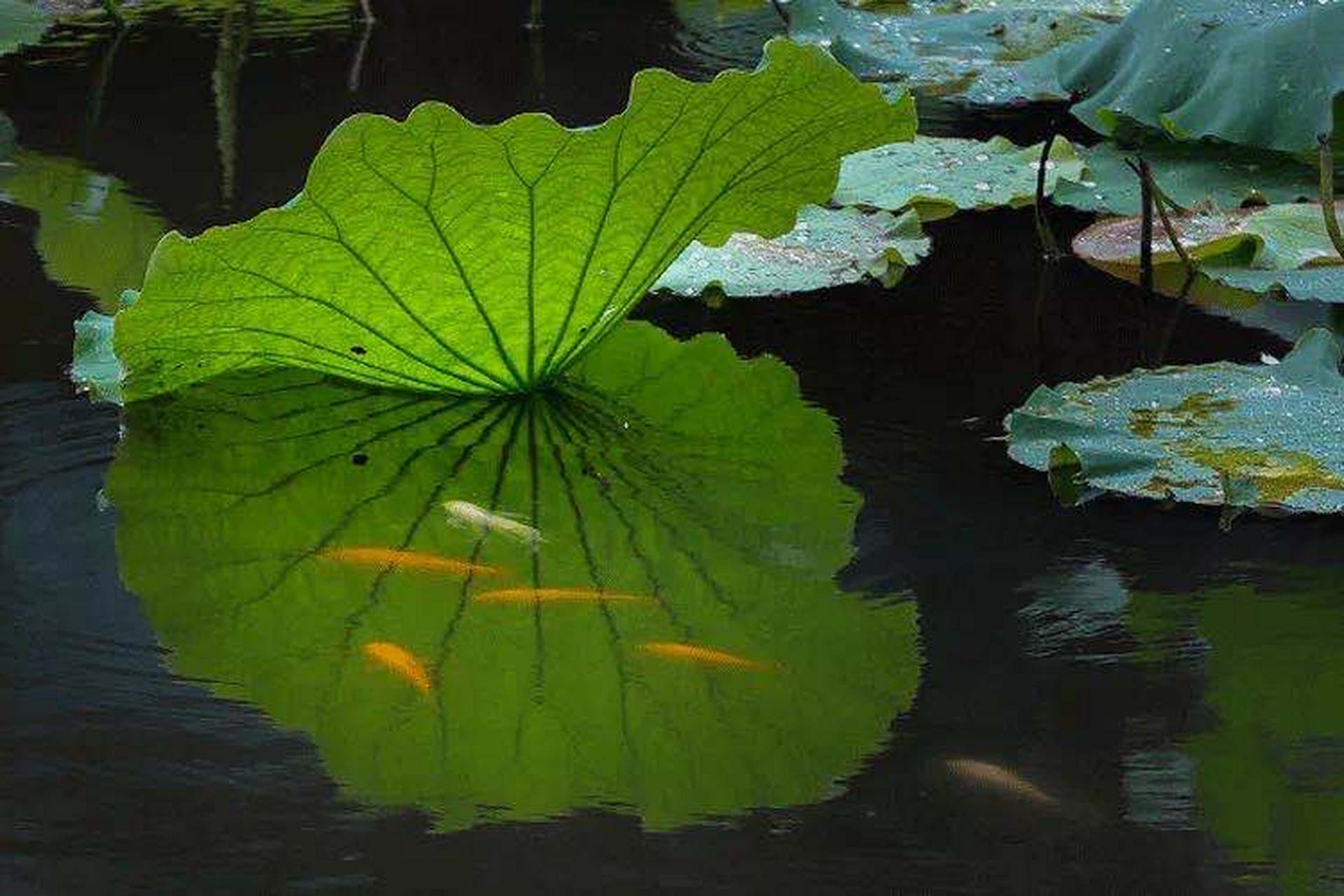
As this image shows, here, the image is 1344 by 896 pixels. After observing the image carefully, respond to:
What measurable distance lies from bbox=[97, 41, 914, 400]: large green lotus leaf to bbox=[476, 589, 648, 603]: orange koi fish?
13.9 inches

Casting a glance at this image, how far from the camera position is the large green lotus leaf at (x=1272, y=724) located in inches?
47.1

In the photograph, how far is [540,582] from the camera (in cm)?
158

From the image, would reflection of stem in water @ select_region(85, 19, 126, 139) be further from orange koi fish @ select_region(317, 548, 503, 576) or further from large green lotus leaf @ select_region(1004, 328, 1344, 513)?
large green lotus leaf @ select_region(1004, 328, 1344, 513)

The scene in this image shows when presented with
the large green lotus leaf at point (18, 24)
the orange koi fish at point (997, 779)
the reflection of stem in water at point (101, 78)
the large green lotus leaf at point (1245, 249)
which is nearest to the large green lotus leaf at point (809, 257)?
the large green lotus leaf at point (1245, 249)

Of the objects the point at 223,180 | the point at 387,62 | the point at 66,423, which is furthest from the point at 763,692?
the point at 387,62

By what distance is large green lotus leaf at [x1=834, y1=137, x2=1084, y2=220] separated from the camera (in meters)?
2.59

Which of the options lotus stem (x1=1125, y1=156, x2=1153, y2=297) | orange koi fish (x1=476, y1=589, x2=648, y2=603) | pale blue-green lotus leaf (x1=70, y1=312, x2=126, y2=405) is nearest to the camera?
orange koi fish (x1=476, y1=589, x2=648, y2=603)

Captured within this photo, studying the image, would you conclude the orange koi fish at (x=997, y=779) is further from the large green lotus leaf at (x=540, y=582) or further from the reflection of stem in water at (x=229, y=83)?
the reflection of stem in water at (x=229, y=83)

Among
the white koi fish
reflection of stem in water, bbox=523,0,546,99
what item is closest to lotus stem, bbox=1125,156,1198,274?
the white koi fish

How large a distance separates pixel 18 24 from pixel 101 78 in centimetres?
37

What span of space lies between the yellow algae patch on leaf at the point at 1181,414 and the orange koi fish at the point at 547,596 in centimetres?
48

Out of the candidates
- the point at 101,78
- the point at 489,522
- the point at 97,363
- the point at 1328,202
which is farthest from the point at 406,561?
the point at 101,78

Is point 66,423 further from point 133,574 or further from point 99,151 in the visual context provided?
point 99,151

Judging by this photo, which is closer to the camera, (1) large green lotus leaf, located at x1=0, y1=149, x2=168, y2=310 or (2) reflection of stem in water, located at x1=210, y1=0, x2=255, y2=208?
(1) large green lotus leaf, located at x1=0, y1=149, x2=168, y2=310
